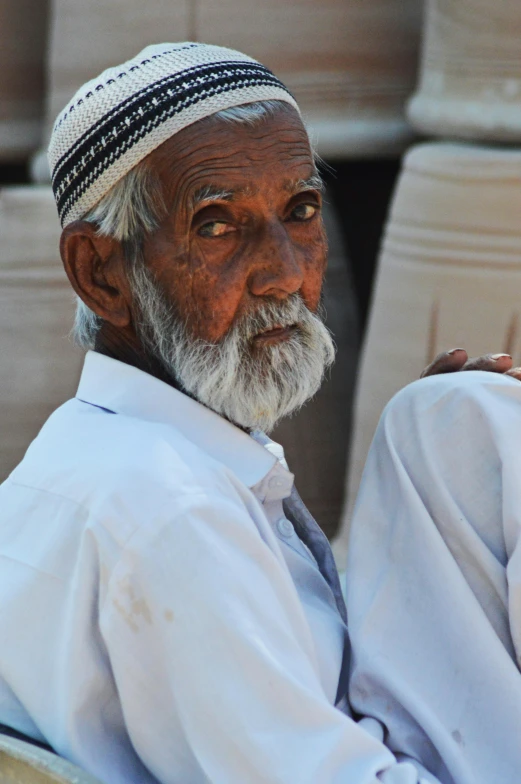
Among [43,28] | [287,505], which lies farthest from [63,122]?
[43,28]

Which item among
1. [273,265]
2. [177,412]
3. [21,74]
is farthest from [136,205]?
[21,74]

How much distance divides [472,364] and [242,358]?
41 centimetres

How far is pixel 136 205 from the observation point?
6.68 feet

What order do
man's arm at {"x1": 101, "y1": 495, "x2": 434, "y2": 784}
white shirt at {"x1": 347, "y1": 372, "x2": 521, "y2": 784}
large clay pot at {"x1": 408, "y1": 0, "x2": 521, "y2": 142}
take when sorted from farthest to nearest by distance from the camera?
large clay pot at {"x1": 408, "y1": 0, "x2": 521, "y2": 142} → white shirt at {"x1": 347, "y1": 372, "x2": 521, "y2": 784} → man's arm at {"x1": 101, "y1": 495, "x2": 434, "y2": 784}

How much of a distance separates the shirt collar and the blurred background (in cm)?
195

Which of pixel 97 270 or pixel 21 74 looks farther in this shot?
pixel 21 74

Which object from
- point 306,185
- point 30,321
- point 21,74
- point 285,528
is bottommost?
point 30,321

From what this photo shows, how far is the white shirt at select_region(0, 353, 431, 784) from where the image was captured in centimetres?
157

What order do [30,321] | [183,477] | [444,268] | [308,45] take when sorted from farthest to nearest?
[30,321] < [308,45] < [444,268] < [183,477]

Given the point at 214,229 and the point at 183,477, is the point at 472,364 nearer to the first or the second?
the point at 214,229

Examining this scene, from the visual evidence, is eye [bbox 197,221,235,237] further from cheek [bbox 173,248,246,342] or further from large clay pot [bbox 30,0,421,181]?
large clay pot [bbox 30,0,421,181]

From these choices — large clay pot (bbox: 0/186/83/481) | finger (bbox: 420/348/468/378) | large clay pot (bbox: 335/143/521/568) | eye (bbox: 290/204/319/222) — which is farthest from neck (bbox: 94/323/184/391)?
large clay pot (bbox: 0/186/83/481)

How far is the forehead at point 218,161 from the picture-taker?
78.8 inches

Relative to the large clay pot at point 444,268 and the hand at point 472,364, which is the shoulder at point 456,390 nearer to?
the hand at point 472,364
